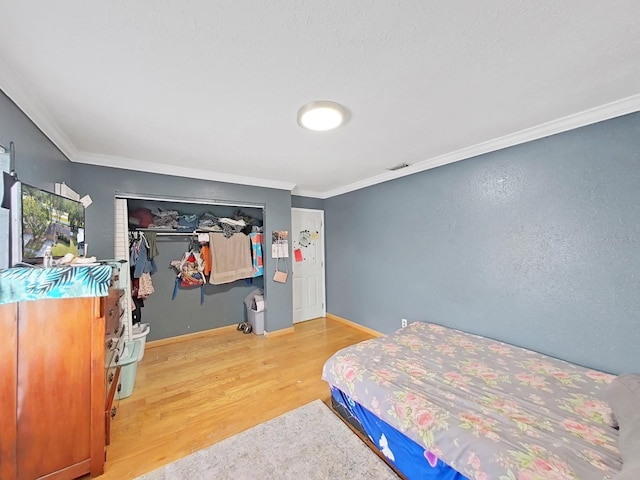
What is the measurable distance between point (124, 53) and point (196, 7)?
524 millimetres

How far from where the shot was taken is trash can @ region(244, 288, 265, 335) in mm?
3672

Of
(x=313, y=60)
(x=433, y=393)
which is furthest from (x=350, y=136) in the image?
(x=433, y=393)

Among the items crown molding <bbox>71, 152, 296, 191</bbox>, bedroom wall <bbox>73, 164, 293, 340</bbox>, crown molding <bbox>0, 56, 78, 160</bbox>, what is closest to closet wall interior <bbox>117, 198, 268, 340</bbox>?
bedroom wall <bbox>73, 164, 293, 340</bbox>

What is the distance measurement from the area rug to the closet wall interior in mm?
2011

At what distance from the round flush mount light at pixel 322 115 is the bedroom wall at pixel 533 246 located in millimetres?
1662

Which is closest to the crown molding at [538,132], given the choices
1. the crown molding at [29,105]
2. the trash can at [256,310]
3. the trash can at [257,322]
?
the trash can at [256,310]

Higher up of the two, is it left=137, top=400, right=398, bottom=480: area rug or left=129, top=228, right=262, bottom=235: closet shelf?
left=129, top=228, right=262, bottom=235: closet shelf

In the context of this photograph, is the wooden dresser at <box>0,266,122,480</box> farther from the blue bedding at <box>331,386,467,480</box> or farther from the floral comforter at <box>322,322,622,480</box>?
the blue bedding at <box>331,386,467,480</box>

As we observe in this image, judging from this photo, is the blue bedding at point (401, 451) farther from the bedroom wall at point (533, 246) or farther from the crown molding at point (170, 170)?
the crown molding at point (170, 170)

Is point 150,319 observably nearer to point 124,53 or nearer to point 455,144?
point 124,53

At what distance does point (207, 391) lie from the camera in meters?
2.31

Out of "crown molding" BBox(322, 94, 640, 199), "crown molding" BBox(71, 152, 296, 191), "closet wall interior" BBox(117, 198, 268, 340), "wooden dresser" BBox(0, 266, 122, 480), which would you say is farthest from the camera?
"closet wall interior" BBox(117, 198, 268, 340)

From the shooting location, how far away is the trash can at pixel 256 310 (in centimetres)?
367

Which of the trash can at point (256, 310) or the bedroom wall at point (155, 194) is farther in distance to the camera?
the trash can at point (256, 310)
